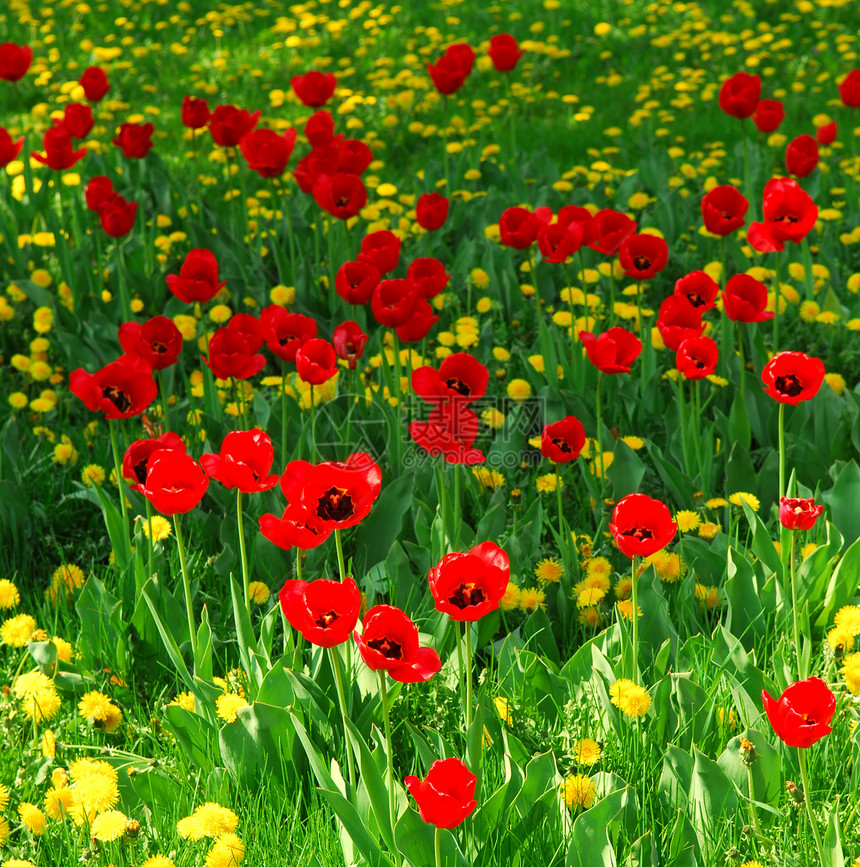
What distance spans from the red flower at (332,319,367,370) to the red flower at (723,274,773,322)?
92cm

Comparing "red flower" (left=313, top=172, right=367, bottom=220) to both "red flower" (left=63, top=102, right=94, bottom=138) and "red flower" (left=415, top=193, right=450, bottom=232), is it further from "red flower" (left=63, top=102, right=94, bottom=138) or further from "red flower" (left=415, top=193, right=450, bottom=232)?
"red flower" (left=63, top=102, right=94, bottom=138)

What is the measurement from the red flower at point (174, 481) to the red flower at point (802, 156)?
8.21ft

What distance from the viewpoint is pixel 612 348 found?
90.9 inches

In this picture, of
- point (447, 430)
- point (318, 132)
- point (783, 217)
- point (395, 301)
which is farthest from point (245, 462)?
point (318, 132)

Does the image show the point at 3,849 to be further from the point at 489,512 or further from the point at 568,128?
the point at 568,128

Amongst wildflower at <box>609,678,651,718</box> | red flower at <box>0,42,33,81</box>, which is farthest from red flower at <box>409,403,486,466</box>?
red flower at <box>0,42,33,81</box>

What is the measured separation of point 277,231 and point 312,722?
9.59 ft

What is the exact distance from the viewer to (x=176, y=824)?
1.73 metres

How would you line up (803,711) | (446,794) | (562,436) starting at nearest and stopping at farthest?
1. (446,794)
2. (803,711)
3. (562,436)

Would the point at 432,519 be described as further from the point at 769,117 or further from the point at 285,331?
the point at 769,117

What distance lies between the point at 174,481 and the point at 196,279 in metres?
1.23

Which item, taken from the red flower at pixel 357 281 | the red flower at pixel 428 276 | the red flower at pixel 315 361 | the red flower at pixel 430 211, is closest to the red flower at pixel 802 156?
the red flower at pixel 430 211

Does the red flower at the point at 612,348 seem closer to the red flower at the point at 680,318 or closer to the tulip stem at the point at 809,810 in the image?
the red flower at the point at 680,318

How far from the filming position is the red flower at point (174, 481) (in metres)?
1.68
